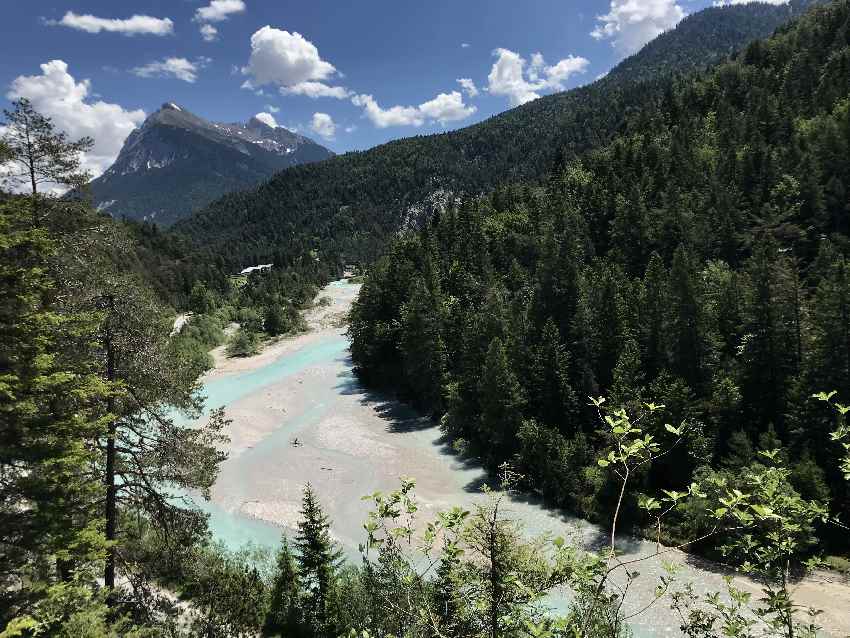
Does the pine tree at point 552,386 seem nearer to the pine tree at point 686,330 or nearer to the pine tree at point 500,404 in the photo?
the pine tree at point 500,404

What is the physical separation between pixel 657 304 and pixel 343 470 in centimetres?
2720

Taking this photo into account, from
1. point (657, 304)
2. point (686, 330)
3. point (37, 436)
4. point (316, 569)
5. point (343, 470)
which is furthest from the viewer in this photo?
point (343, 470)

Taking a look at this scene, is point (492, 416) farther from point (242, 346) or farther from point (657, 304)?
point (242, 346)

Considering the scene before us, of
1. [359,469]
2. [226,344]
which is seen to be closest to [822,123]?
[359,469]

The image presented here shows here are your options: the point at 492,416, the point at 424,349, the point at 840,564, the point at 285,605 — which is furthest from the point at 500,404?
the point at 285,605

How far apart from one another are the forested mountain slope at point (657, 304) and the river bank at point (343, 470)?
2744 millimetres

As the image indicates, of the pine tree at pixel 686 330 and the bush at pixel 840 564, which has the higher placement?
the pine tree at pixel 686 330

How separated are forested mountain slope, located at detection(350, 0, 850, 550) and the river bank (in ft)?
9.00

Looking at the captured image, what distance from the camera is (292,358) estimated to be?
83.5m

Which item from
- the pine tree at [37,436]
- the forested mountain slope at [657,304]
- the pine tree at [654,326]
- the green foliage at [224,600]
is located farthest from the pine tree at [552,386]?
the pine tree at [37,436]

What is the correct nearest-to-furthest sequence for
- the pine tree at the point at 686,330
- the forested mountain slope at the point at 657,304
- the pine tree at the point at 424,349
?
the forested mountain slope at the point at 657,304 → the pine tree at the point at 686,330 → the pine tree at the point at 424,349

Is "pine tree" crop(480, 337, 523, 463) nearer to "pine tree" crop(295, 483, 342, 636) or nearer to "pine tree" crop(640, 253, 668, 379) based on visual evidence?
"pine tree" crop(640, 253, 668, 379)

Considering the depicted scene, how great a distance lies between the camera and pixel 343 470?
139 ft

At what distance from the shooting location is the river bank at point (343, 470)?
27078 millimetres
